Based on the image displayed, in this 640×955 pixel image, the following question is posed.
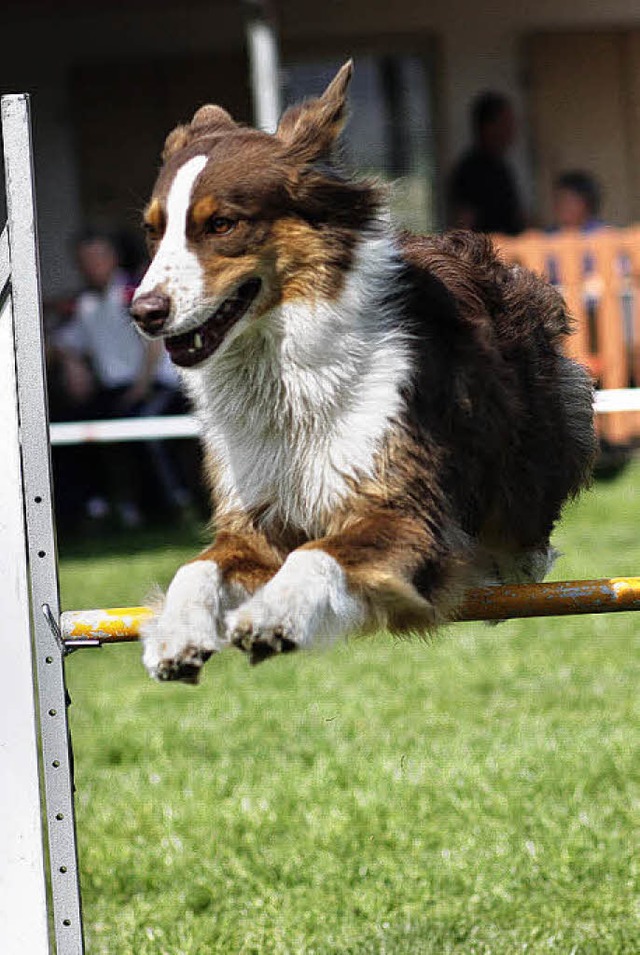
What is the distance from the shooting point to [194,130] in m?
3.39

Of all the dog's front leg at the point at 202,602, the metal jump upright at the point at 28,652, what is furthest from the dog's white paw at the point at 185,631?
the metal jump upright at the point at 28,652

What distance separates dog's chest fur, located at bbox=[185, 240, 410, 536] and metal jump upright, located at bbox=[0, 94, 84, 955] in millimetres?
600

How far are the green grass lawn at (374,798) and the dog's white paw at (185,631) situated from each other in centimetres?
81

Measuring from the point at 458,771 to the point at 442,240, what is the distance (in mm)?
2048

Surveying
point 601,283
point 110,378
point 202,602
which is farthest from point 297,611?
point 601,283

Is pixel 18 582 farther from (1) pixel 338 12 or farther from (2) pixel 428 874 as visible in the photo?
(1) pixel 338 12

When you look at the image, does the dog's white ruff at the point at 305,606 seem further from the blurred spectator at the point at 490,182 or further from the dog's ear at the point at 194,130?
the blurred spectator at the point at 490,182

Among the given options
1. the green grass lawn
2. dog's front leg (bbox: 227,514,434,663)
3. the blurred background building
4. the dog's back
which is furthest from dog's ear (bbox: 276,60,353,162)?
the blurred background building

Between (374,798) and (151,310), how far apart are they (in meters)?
2.50

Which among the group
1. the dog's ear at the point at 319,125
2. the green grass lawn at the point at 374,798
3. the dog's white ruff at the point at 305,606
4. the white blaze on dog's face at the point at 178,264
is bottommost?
the green grass lawn at the point at 374,798

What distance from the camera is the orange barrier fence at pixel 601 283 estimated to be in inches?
440

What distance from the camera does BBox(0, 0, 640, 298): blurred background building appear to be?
45.6ft

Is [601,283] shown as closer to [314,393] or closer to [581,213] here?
[581,213]

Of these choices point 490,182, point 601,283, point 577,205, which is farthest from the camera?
point 490,182
